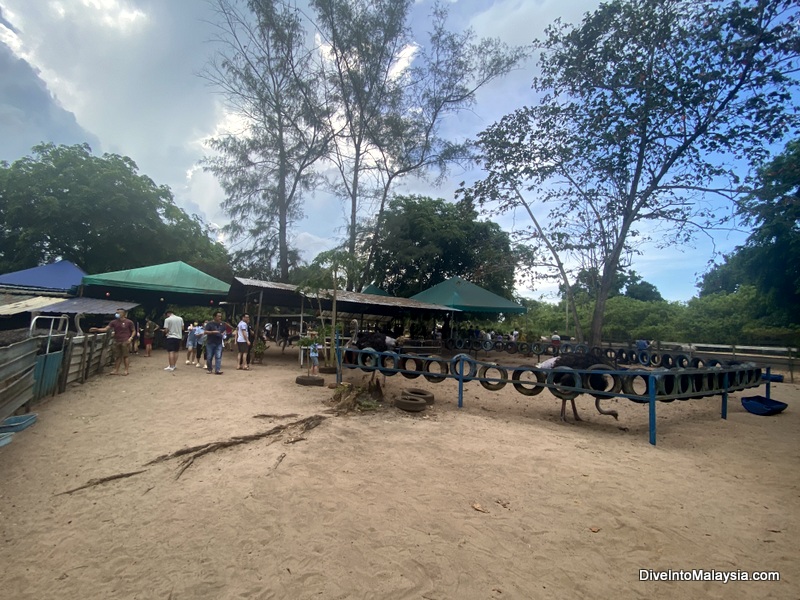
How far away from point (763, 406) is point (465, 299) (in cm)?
946

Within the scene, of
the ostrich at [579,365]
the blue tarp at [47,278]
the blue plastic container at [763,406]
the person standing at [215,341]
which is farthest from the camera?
the blue tarp at [47,278]

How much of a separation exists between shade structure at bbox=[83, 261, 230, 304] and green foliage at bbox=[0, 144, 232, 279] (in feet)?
18.8

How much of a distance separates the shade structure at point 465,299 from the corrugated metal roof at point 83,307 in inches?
415

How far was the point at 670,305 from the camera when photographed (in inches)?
1115

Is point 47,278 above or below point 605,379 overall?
above

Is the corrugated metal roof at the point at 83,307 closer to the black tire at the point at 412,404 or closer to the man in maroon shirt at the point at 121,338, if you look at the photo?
Result: the man in maroon shirt at the point at 121,338

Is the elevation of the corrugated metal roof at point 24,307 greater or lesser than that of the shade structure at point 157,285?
lesser

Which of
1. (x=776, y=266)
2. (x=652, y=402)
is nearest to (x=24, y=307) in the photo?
(x=652, y=402)

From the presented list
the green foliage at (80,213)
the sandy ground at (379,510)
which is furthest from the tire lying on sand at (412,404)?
the green foliage at (80,213)

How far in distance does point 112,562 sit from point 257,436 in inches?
86.6

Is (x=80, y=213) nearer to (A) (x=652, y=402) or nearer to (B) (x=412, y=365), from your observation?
(B) (x=412, y=365)

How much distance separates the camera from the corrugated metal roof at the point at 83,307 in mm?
10254

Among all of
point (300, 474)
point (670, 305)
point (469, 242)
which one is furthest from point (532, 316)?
point (300, 474)

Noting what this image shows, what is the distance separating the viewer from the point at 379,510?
122 inches
